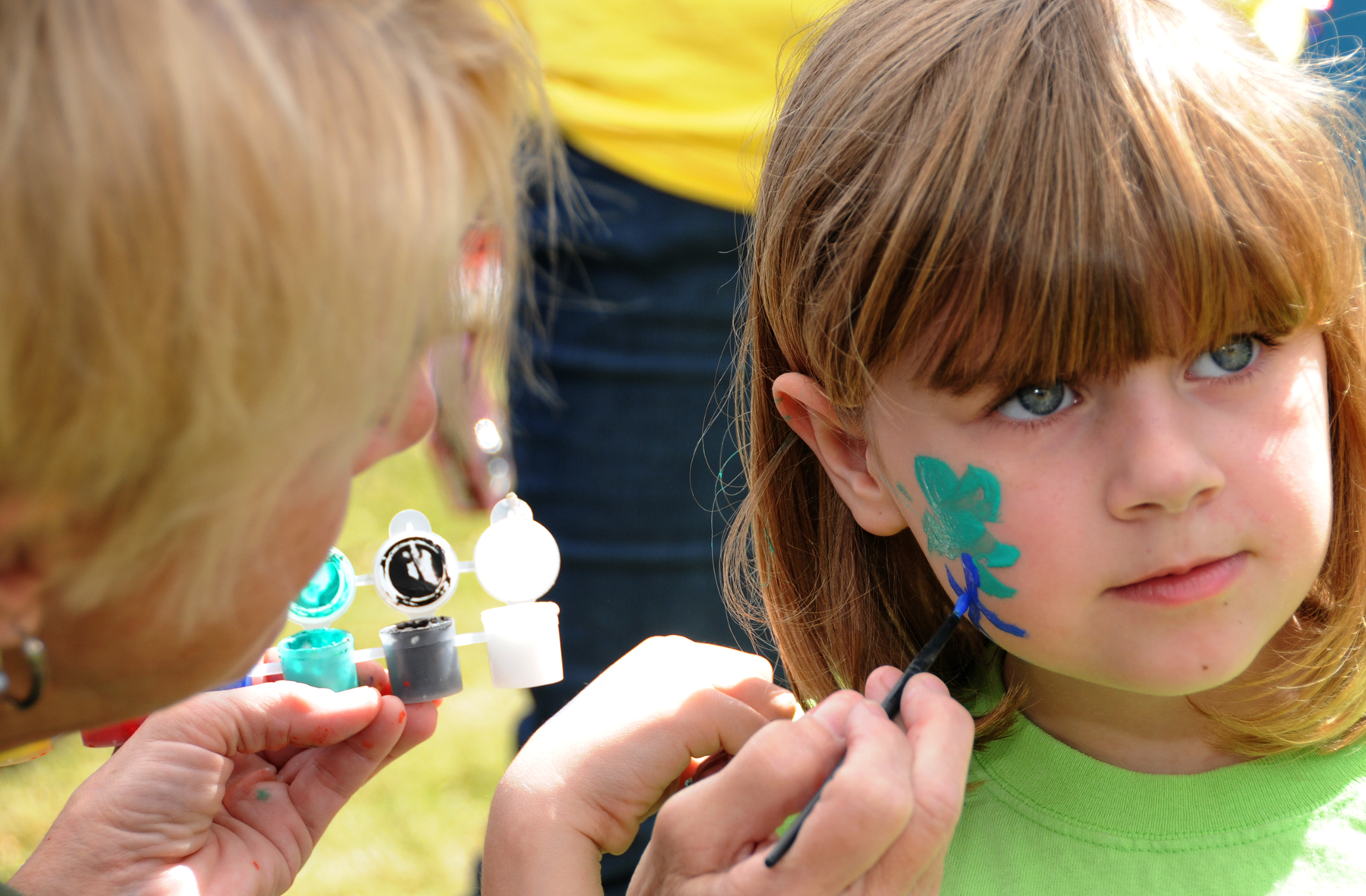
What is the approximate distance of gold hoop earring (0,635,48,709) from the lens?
0.71m

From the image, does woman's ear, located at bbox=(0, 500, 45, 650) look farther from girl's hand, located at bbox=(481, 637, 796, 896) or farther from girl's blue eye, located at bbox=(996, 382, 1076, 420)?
girl's blue eye, located at bbox=(996, 382, 1076, 420)

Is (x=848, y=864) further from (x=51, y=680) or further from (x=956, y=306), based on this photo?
(x=51, y=680)

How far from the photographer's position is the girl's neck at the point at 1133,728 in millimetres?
1170

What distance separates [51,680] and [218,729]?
0.39 metres

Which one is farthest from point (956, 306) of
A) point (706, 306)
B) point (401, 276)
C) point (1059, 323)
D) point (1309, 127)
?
point (706, 306)

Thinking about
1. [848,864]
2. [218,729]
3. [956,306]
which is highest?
[956,306]

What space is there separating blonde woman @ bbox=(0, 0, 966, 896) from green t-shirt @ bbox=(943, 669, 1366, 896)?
36cm

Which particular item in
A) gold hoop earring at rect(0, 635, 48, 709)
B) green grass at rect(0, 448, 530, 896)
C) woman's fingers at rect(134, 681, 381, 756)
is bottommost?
green grass at rect(0, 448, 530, 896)

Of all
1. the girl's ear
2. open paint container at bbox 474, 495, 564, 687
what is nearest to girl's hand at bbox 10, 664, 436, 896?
open paint container at bbox 474, 495, 564, 687

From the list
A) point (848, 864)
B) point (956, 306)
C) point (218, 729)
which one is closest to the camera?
point (848, 864)

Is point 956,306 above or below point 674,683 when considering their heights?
above

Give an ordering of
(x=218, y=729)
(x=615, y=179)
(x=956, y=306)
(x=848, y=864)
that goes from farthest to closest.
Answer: (x=615, y=179) < (x=218, y=729) < (x=956, y=306) < (x=848, y=864)

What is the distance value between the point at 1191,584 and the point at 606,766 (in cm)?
59

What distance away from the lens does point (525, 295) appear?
1679mm
